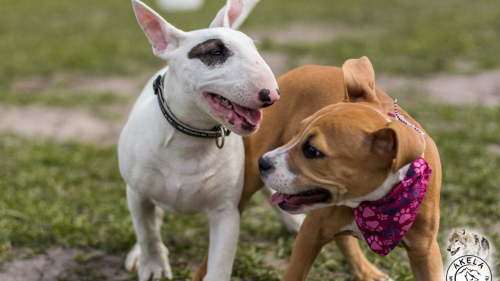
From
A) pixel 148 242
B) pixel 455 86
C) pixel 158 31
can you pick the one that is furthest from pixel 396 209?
pixel 455 86

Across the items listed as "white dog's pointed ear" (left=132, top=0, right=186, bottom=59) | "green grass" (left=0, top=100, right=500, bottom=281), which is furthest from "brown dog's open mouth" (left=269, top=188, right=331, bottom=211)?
"green grass" (left=0, top=100, right=500, bottom=281)

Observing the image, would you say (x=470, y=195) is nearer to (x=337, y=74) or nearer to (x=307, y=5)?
(x=337, y=74)

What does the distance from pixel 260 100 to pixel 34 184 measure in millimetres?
3464

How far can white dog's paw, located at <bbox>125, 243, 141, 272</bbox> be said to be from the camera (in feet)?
14.1

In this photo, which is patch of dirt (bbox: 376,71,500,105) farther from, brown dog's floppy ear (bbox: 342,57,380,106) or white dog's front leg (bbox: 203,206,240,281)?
white dog's front leg (bbox: 203,206,240,281)

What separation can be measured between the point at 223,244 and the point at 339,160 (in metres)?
1.10

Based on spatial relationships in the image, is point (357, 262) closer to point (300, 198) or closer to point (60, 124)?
point (300, 198)

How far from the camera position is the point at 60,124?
293 inches

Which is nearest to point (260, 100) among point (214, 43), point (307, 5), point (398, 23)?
point (214, 43)

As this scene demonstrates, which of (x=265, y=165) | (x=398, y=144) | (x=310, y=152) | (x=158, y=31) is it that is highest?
(x=158, y=31)

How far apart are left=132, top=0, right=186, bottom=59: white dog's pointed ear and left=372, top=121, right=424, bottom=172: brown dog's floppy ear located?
4.28ft

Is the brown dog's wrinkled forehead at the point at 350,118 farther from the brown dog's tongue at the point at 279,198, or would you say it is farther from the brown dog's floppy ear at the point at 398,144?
the brown dog's tongue at the point at 279,198

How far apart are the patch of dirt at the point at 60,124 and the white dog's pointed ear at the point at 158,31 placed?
3814mm

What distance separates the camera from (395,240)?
2922 millimetres
